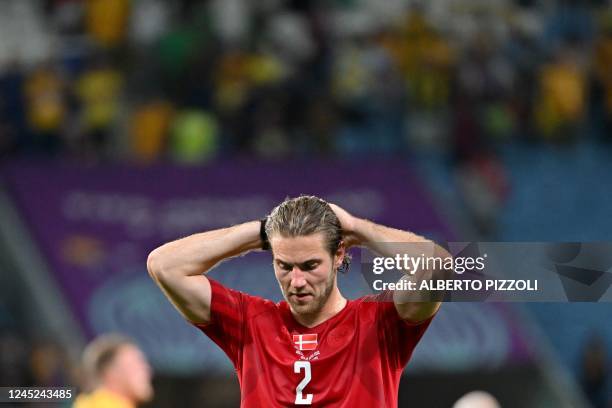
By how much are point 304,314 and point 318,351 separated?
0.45ft

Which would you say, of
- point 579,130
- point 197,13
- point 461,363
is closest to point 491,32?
point 579,130

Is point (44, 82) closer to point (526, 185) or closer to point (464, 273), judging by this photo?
point (526, 185)

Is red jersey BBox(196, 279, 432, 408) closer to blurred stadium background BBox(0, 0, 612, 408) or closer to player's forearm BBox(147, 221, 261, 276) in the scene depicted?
player's forearm BBox(147, 221, 261, 276)

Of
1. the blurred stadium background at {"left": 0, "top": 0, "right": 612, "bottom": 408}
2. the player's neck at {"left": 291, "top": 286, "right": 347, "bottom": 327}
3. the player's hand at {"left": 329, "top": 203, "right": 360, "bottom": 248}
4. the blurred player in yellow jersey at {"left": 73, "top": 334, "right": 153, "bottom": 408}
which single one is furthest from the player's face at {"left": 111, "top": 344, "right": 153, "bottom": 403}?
the blurred stadium background at {"left": 0, "top": 0, "right": 612, "bottom": 408}

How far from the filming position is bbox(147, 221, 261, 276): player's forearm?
4.35m

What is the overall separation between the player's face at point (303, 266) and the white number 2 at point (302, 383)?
218 mm

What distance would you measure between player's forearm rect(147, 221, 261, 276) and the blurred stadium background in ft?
17.3

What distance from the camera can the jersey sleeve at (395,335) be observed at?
14.2 ft

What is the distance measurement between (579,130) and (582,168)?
1.86 feet

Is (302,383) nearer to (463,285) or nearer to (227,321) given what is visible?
(227,321)

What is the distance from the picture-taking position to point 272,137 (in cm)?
1172

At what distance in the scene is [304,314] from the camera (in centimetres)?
431

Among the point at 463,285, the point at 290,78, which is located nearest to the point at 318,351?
the point at 463,285

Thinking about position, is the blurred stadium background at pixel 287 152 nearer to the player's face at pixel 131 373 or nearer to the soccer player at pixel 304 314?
the player's face at pixel 131 373
